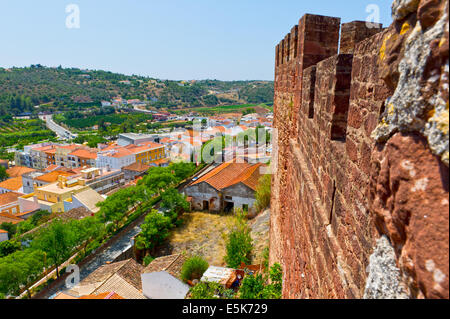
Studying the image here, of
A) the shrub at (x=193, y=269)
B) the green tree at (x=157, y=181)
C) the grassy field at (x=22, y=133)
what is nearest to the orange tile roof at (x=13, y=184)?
the green tree at (x=157, y=181)

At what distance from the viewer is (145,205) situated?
27.1 meters

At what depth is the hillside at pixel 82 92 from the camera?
10356 cm

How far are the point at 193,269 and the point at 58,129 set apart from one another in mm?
77415

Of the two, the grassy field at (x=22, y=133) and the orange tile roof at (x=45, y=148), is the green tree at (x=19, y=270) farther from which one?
the grassy field at (x=22, y=133)

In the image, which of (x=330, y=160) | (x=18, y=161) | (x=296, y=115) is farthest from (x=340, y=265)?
(x=18, y=161)

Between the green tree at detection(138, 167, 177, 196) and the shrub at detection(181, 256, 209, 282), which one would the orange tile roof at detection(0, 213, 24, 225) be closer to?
the green tree at detection(138, 167, 177, 196)

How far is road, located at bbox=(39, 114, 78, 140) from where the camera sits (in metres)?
73.2

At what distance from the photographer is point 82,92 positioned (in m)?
117

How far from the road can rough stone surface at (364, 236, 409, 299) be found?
79502 millimetres

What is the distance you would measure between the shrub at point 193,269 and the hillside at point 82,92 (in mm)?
98930

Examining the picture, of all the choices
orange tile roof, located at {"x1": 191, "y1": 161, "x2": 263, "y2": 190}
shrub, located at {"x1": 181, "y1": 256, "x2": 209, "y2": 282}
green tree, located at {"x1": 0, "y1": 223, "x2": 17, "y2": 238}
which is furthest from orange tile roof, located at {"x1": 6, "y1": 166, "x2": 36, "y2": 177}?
shrub, located at {"x1": 181, "y1": 256, "x2": 209, "y2": 282}

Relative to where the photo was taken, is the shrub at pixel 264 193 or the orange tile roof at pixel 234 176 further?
the orange tile roof at pixel 234 176

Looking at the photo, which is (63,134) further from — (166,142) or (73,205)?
Answer: (73,205)

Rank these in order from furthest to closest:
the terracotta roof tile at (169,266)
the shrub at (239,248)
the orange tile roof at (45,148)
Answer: the orange tile roof at (45,148) < the terracotta roof tile at (169,266) < the shrub at (239,248)
